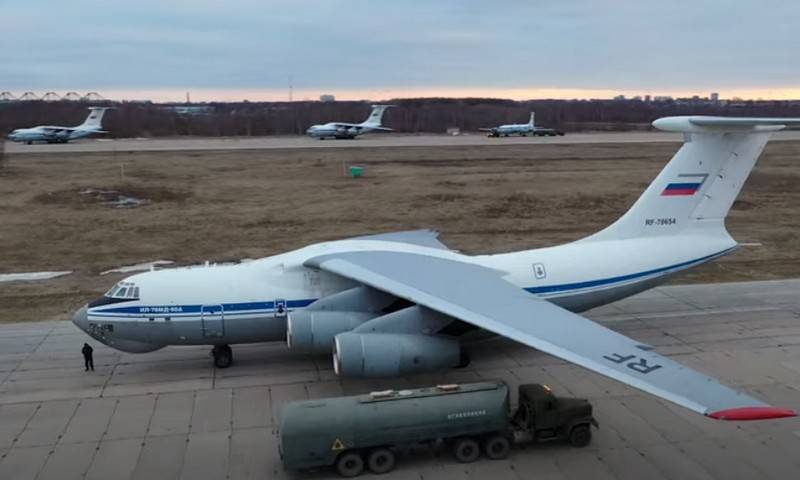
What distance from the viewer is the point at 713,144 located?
1917 cm

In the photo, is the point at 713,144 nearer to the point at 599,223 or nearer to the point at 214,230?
the point at 599,223

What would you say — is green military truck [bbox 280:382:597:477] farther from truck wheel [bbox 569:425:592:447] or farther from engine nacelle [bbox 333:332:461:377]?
engine nacelle [bbox 333:332:461:377]

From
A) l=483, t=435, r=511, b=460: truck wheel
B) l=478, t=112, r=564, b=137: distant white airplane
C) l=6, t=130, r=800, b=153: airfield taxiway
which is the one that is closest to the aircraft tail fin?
l=483, t=435, r=511, b=460: truck wheel

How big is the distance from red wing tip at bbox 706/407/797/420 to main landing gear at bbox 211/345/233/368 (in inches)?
499

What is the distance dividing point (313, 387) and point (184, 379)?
342cm

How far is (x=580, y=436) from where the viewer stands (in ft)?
45.1

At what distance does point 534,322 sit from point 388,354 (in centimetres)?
365

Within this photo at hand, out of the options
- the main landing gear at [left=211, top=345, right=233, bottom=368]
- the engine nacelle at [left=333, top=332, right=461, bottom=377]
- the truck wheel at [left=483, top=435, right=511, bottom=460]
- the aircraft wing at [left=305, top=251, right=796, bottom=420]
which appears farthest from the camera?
the main landing gear at [left=211, top=345, right=233, bottom=368]

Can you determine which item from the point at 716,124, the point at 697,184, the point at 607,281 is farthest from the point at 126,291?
the point at 716,124

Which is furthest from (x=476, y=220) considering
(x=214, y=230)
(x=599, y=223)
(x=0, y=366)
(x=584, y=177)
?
(x=0, y=366)

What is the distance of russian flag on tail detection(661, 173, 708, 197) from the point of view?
19464 millimetres

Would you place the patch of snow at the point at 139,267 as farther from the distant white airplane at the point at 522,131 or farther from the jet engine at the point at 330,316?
the distant white airplane at the point at 522,131

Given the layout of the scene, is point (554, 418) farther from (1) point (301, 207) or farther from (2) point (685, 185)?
(1) point (301, 207)

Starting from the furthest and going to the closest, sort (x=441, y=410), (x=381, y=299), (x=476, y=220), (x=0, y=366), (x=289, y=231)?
(x=476, y=220) < (x=289, y=231) < (x=0, y=366) < (x=381, y=299) < (x=441, y=410)
